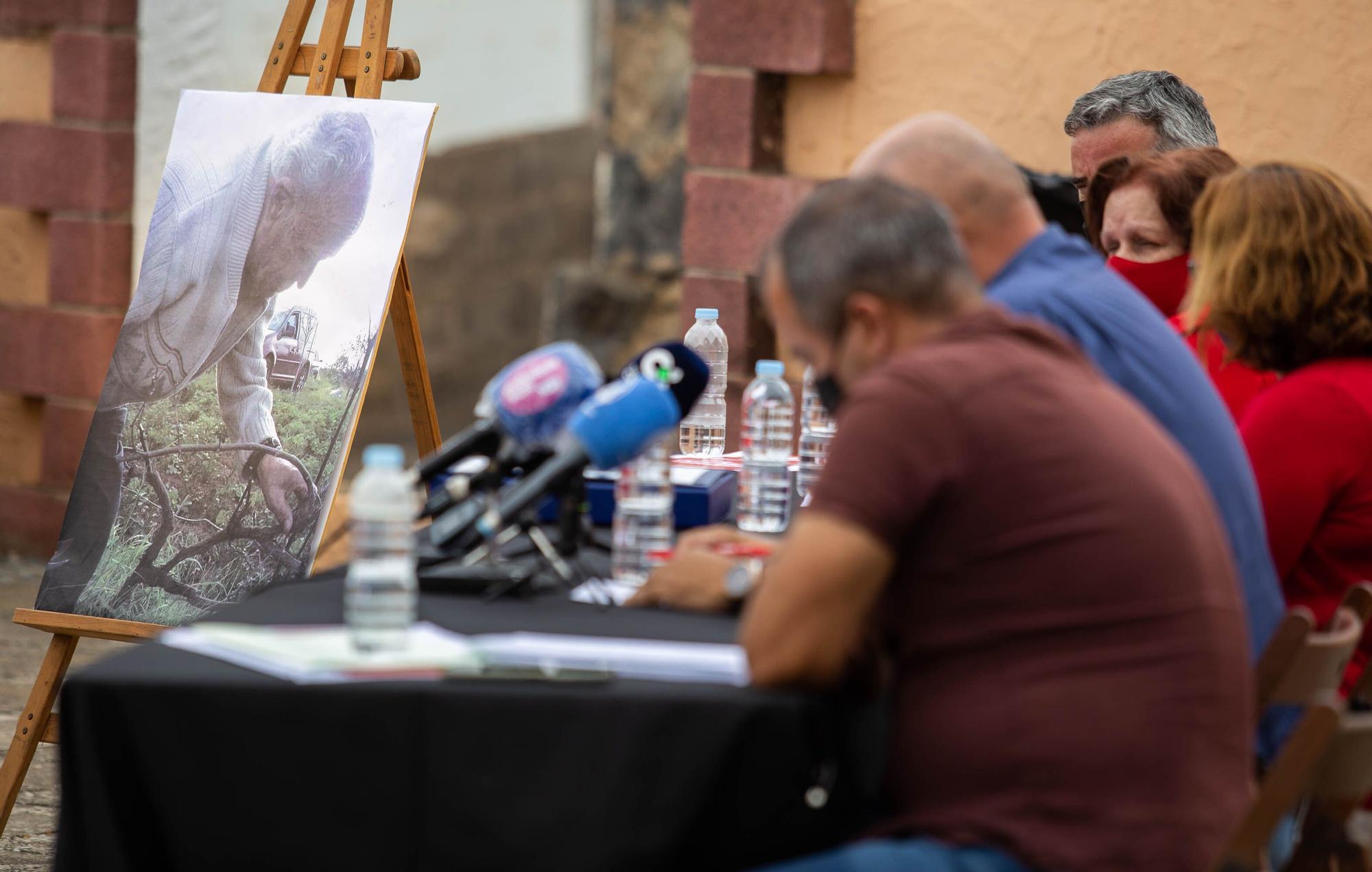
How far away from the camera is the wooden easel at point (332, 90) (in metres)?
3.36

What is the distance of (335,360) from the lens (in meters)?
3.60

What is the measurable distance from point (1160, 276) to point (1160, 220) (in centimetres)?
12

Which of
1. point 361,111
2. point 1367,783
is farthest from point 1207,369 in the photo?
point 361,111

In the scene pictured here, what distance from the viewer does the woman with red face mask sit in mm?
3305

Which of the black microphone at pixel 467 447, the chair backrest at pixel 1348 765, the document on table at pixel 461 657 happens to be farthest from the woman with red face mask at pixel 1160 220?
the document on table at pixel 461 657

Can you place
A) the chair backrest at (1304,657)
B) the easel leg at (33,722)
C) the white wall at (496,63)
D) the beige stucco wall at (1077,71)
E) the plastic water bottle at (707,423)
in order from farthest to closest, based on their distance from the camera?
the white wall at (496,63) < the beige stucco wall at (1077,71) < the plastic water bottle at (707,423) < the easel leg at (33,722) < the chair backrest at (1304,657)

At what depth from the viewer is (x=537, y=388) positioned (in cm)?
236

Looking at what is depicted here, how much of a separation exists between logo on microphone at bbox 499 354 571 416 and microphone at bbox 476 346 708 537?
0.12m

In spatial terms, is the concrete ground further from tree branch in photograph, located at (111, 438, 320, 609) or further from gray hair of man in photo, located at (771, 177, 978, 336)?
gray hair of man in photo, located at (771, 177, 978, 336)

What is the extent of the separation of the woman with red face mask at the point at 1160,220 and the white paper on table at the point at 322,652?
1831mm

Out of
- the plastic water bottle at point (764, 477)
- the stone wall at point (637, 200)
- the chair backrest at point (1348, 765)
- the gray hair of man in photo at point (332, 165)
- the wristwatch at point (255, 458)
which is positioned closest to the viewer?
the chair backrest at point (1348, 765)

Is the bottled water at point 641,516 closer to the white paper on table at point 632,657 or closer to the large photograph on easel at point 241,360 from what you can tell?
the white paper on table at point 632,657

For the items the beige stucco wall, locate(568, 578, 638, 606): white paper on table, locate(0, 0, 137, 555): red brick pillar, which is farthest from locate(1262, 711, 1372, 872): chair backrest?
locate(0, 0, 137, 555): red brick pillar

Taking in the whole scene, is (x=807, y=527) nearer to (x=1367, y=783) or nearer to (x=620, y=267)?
(x=1367, y=783)
